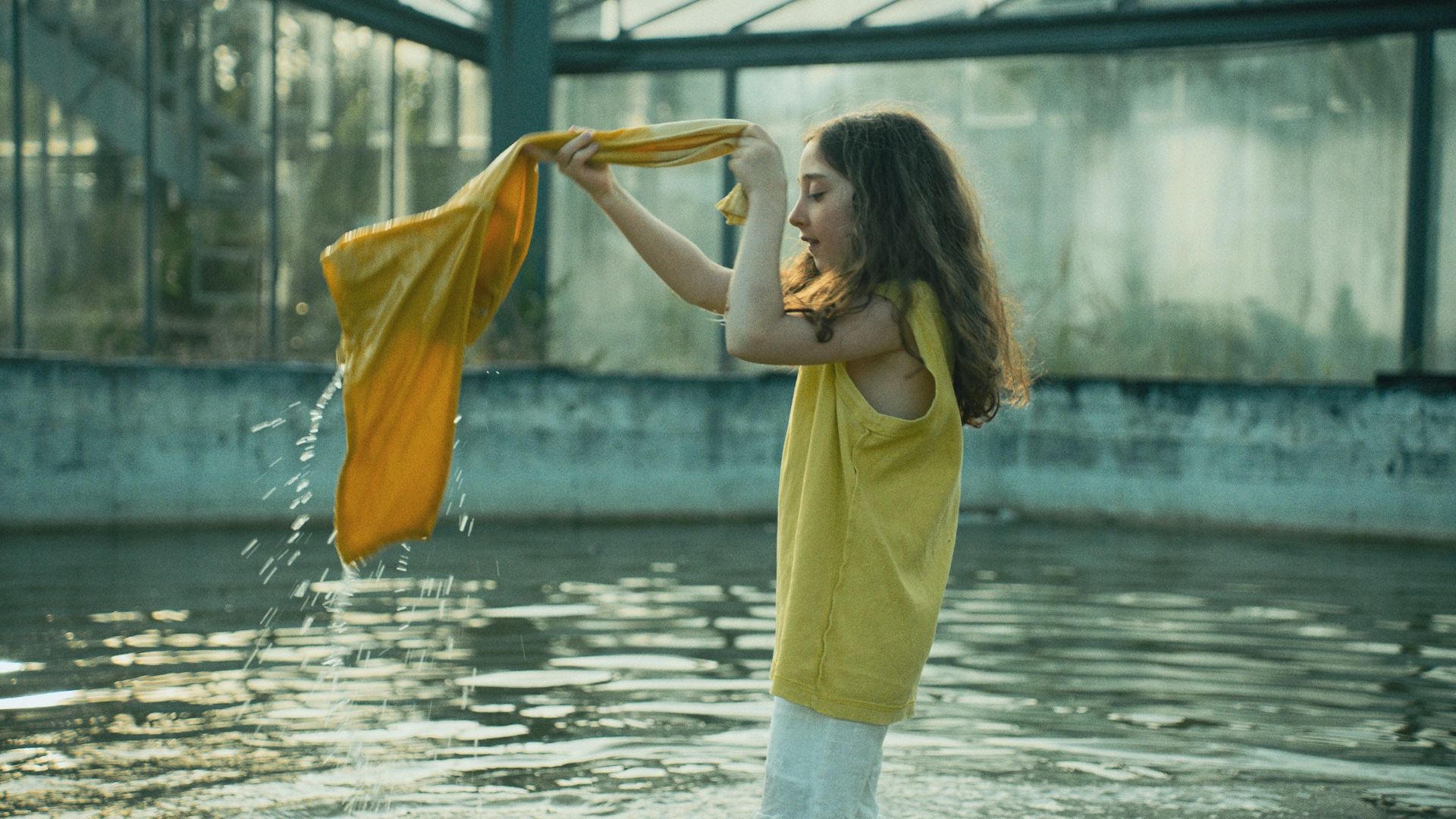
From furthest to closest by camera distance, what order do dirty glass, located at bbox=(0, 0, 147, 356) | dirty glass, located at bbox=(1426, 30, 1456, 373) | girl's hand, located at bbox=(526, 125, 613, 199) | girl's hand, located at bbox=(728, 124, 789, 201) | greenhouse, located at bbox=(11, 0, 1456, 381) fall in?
dirty glass, located at bbox=(1426, 30, 1456, 373)
greenhouse, located at bbox=(11, 0, 1456, 381)
dirty glass, located at bbox=(0, 0, 147, 356)
girl's hand, located at bbox=(526, 125, 613, 199)
girl's hand, located at bbox=(728, 124, 789, 201)

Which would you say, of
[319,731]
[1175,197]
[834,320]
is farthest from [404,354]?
[1175,197]

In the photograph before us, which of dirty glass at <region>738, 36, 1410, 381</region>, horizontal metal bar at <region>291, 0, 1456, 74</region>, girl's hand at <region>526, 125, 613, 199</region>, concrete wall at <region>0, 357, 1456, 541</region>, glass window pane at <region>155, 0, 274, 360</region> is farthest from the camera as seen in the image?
dirty glass at <region>738, 36, 1410, 381</region>

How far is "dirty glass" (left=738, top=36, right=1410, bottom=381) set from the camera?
1511cm

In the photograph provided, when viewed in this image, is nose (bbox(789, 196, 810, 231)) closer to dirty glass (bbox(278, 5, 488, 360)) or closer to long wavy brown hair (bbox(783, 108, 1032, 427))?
long wavy brown hair (bbox(783, 108, 1032, 427))

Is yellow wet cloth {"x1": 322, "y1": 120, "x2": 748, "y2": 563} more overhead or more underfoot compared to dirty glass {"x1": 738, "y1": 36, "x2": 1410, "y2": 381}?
more underfoot

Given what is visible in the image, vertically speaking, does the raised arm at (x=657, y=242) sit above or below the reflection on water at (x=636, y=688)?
above

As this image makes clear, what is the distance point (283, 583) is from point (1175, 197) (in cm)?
1135

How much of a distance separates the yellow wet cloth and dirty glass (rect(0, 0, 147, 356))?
1179 centimetres

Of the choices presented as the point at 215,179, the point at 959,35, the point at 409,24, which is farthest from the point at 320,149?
the point at 959,35

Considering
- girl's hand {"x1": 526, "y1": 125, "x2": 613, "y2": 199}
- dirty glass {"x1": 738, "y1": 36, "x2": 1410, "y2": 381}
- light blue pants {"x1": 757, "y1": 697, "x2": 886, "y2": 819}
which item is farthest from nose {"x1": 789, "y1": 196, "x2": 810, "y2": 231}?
dirty glass {"x1": 738, "y1": 36, "x2": 1410, "y2": 381}

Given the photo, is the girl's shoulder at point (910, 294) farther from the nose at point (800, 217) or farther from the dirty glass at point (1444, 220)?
the dirty glass at point (1444, 220)

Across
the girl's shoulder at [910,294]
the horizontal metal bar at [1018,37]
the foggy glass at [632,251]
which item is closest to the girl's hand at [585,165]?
the girl's shoulder at [910,294]

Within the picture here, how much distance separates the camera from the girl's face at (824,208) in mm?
2605

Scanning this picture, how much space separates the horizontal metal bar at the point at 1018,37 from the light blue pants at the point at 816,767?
14.3 m
